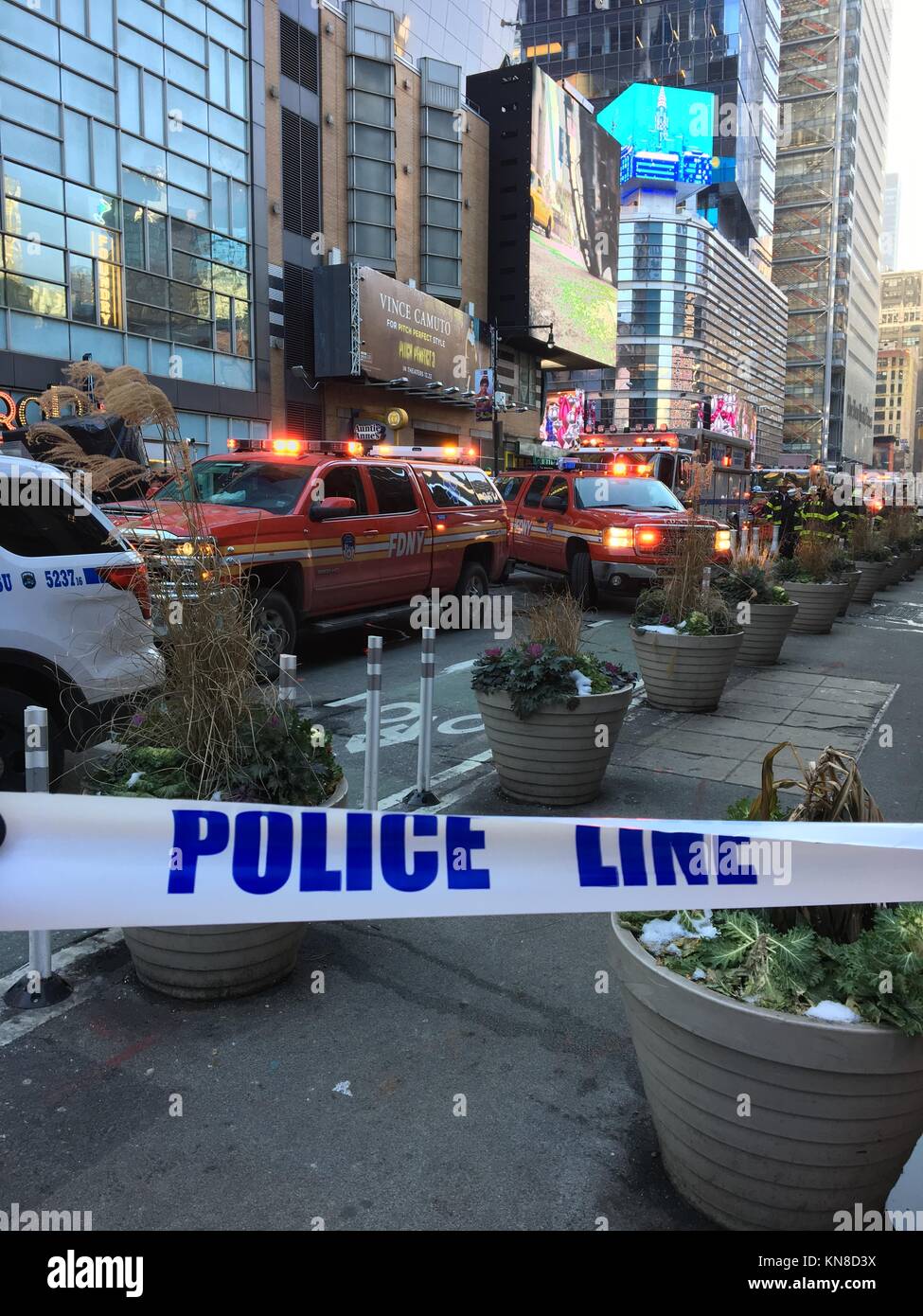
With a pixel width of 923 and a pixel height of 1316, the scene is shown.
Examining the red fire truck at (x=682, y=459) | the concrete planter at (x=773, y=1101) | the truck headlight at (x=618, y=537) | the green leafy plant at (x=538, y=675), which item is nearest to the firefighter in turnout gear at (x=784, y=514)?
the red fire truck at (x=682, y=459)

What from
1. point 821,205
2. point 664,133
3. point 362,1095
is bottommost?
point 362,1095

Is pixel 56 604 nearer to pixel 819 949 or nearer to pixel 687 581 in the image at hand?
pixel 819 949

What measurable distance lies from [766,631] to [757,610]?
30 centimetres

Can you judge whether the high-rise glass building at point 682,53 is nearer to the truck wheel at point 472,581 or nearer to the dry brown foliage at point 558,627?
the truck wheel at point 472,581

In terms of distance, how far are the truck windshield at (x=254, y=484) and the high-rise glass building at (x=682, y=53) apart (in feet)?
356

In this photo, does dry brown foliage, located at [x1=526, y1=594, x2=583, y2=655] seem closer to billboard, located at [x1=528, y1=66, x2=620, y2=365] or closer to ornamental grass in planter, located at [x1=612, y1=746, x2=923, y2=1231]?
ornamental grass in planter, located at [x1=612, y1=746, x2=923, y2=1231]

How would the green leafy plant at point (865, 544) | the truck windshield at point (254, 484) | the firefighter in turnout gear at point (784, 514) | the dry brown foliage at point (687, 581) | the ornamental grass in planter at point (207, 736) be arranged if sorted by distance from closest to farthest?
the ornamental grass in planter at point (207, 736)
the dry brown foliage at point (687, 581)
the truck windshield at point (254, 484)
the firefighter in turnout gear at point (784, 514)
the green leafy plant at point (865, 544)

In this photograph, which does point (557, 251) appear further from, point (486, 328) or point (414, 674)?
point (414, 674)

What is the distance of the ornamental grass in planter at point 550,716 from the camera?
5.54m

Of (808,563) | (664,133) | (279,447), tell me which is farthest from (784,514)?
(664,133)

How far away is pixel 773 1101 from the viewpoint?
2246 millimetres

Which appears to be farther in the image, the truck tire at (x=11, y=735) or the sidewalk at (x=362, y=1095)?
the truck tire at (x=11, y=735)

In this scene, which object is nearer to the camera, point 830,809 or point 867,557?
point 830,809
